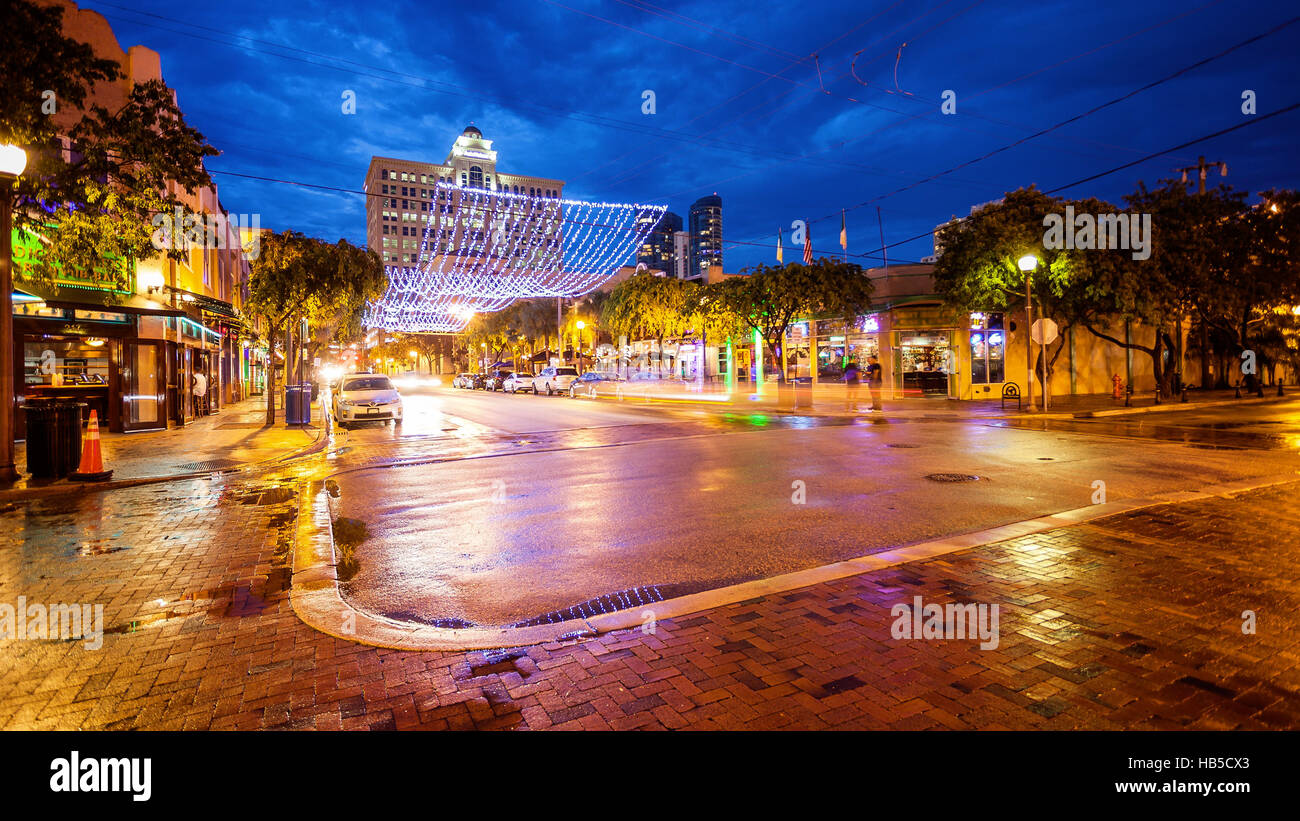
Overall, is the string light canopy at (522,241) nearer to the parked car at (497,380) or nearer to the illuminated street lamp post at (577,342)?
the parked car at (497,380)

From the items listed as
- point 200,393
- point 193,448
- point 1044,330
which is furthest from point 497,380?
point 1044,330

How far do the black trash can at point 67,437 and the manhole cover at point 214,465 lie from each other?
1.53 metres

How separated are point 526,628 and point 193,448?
13.8 m

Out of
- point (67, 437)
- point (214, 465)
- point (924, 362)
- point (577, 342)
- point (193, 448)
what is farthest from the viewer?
point (577, 342)

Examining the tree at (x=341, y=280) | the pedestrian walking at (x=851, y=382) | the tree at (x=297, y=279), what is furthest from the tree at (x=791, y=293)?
the tree at (x=297, y=279)

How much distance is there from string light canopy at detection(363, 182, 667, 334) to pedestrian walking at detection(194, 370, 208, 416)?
35.0 ft

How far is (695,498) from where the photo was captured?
8.79m

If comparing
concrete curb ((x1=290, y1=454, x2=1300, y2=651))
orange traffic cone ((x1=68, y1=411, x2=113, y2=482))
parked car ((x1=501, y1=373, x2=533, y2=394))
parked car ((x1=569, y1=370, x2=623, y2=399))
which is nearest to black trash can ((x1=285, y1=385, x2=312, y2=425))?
orange traffic cone ((x1=68, y1=411, x2=113, y2=482))

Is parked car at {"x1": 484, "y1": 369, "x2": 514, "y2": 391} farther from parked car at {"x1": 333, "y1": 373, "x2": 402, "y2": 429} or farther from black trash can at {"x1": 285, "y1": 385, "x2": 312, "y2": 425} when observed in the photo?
black trash can at {"x1": 285, "y1": 385, "x2": 312, "y2": 425}

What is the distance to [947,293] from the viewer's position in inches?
1097

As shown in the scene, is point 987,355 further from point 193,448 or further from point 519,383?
point 519,383

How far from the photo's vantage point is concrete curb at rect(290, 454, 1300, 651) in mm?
4293
